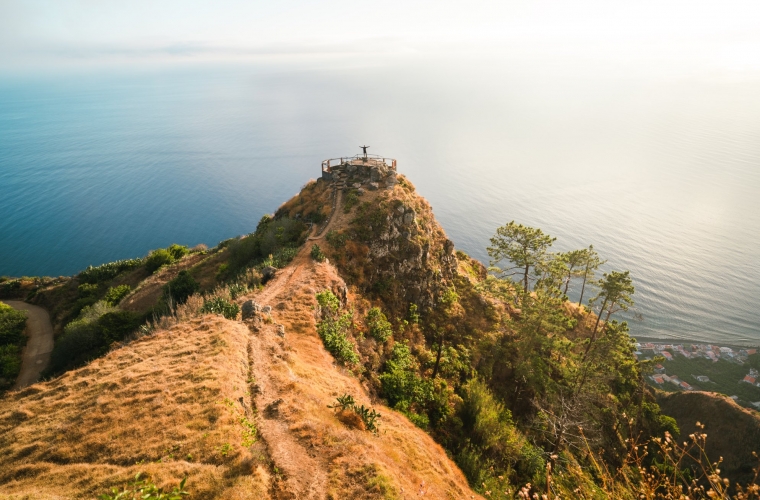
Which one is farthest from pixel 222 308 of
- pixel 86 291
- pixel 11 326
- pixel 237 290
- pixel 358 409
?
pixel 86 291

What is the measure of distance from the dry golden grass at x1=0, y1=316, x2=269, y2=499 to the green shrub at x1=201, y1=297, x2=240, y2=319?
314 cm

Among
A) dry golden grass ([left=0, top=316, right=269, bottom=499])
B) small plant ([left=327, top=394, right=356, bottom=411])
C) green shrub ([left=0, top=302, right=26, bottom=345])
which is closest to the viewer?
dry golden grass ([left=0, top=316, right=269, bottom=499])

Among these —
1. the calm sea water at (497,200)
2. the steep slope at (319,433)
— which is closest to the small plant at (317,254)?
the steep slope at (319,433)

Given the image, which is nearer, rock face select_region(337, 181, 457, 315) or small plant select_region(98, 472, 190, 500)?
small plant select_region(98, 472, 190, 500)

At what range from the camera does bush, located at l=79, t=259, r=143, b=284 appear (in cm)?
A: 5381

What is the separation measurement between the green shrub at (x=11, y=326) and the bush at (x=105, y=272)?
11.9 meters

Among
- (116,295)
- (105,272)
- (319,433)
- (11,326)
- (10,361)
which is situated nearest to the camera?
(319,433)

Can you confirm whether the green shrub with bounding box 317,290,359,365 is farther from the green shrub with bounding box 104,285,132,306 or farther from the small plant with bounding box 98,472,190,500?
the green shrub with bounding box 104,285,132,306

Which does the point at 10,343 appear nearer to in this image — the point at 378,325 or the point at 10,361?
the point at 10,361

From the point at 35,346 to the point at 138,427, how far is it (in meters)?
34.6

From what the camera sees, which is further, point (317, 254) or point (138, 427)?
point (317, 254)

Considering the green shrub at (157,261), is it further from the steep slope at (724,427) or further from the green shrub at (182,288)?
the steep slope at (724,427)

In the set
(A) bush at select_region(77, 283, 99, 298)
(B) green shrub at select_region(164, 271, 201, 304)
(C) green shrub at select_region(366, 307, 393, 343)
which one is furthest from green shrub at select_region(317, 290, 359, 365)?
(A) bush at select_region(77, 283, 99, 298)

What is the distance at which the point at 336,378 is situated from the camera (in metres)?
21.5
